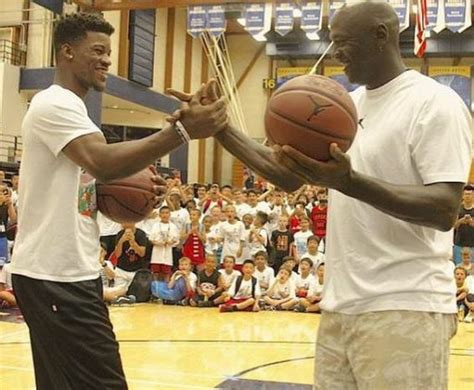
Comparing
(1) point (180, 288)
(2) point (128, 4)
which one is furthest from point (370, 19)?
(2) point (128, 4)

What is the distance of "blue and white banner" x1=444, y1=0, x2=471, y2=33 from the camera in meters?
15.4

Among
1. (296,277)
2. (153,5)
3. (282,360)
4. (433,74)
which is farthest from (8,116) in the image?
(433,74)

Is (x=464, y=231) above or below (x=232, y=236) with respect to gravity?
above

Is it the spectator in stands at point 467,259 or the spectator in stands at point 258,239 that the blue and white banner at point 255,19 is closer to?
the spectator in stands at point 258,239

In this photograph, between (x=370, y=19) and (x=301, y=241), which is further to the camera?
(x=301, y=241)

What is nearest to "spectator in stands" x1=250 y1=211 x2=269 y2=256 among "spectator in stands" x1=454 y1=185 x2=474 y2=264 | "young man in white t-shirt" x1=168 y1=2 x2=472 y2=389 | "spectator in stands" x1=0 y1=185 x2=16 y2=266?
"spectator in stands" x1=454 y1=185 x2=474 y2=264

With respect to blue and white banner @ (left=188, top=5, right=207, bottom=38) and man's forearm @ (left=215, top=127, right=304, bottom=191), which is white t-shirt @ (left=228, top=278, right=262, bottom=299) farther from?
blue and white banner @ (left=188, top=5, right=207, bottom=38)

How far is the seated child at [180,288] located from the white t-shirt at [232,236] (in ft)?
2.58

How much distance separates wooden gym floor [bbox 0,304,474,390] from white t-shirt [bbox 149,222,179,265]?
1.24 meters

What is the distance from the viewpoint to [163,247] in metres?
11.4

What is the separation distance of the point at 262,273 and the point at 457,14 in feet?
25.9

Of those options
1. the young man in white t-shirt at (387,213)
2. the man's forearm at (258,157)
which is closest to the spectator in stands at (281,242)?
the man's forearm at (258,157)

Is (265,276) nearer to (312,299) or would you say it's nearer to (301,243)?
(312,299)

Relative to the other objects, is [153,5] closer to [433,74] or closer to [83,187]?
[433,74]
